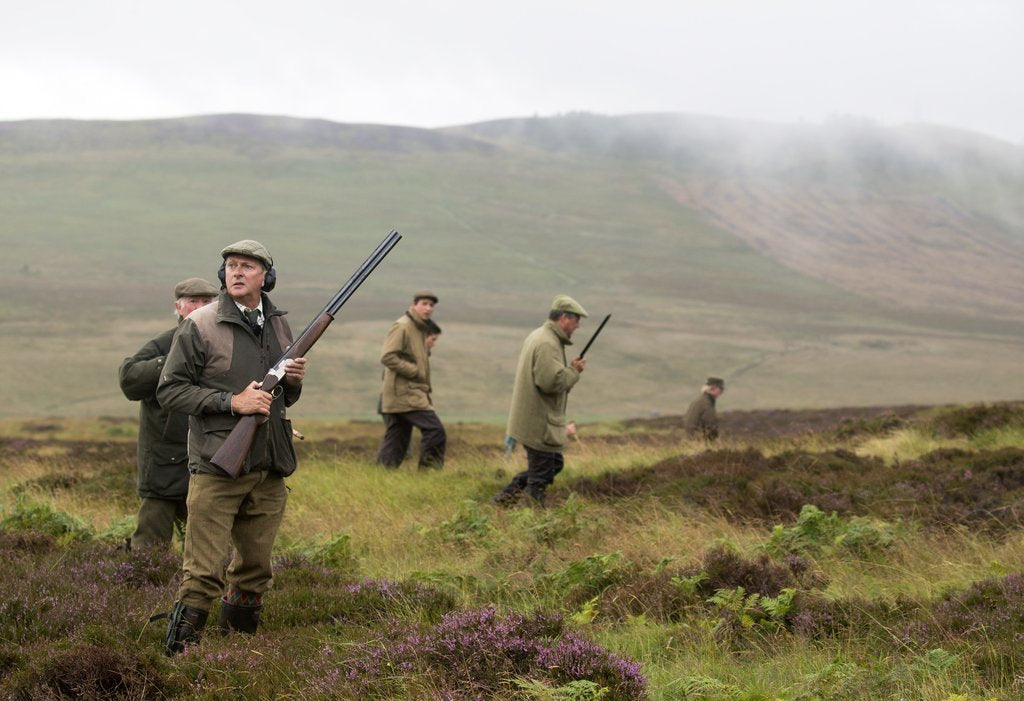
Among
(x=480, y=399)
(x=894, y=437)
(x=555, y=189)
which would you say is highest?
(x=555, y=189)

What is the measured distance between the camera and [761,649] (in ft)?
20.2

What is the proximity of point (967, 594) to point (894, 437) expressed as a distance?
37.3 ft

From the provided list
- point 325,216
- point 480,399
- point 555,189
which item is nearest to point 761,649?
point 480,399

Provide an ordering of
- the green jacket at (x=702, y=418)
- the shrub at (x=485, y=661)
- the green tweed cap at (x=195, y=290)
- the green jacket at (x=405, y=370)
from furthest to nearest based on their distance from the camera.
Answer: the green jacket at (x=702, y=418), the green jacket at (x=405, y=370), the green tweed cap at (x=195, y=290), the shrub at (x=485, y=661)

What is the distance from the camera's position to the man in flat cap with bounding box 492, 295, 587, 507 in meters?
11.5

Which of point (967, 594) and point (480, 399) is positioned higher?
point (967, 594)

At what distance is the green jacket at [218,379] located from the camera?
616cm

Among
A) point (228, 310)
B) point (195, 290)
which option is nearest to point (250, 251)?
point (228, 310)

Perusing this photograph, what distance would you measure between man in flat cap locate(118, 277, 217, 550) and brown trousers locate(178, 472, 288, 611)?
196cm

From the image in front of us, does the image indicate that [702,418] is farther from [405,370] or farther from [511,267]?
[511,267]

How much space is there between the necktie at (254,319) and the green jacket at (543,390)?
5.19 meters

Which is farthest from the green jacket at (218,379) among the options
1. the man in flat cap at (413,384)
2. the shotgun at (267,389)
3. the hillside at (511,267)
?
the hillside at (511,267)

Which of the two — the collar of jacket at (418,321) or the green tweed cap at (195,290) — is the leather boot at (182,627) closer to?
the green tweed cap at (195,290)

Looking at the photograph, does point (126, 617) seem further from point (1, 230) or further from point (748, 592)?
point (1, 230)
